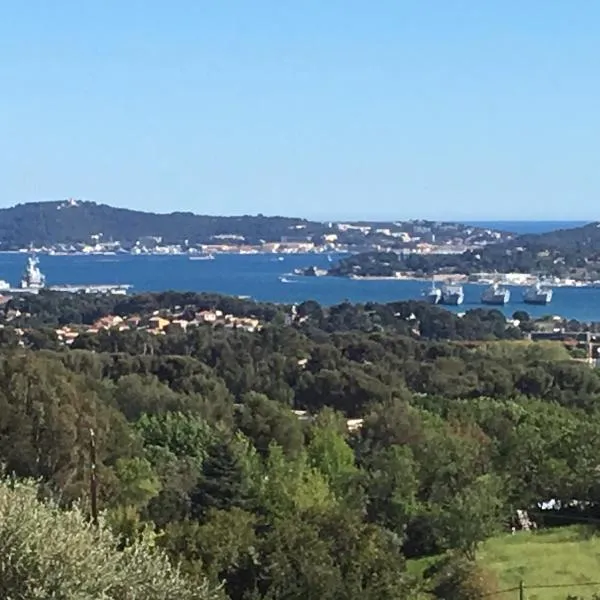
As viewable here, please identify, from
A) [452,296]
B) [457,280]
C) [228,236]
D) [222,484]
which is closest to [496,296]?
[452,296]

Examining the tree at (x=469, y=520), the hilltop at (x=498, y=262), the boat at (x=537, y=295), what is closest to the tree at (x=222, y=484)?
the tree at (x=469, y=520)

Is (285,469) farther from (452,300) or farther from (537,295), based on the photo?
(537,295)

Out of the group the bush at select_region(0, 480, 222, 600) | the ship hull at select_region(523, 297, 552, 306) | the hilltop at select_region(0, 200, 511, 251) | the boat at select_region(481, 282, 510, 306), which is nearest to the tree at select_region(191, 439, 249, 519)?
the bush at select_region(0, 480, 222, 600)

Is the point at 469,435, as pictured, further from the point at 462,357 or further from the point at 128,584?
the point at 462,357

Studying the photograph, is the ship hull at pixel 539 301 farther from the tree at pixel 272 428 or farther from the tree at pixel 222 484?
the tree at pixel 222 484

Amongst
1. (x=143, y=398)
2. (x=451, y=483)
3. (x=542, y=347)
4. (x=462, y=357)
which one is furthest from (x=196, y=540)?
(x=542, y=347)
